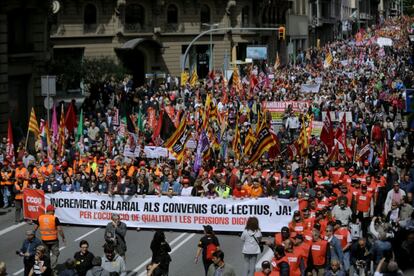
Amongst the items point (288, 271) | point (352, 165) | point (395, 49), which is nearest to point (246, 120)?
point (352, 165)

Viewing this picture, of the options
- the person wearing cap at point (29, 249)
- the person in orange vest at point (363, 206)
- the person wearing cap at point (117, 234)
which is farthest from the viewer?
the person in orange vest at point (363, 206)

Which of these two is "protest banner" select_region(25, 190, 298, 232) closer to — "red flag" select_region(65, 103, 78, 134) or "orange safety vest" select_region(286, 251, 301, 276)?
"orange safety vest" select_region(286, 251, 301, 276)

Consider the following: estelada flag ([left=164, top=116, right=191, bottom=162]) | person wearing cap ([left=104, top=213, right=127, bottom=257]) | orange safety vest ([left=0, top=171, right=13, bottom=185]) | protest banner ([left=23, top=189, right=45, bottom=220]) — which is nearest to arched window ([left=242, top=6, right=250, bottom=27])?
estelada flag ([left=164, top=116, right=191, bottom=162])

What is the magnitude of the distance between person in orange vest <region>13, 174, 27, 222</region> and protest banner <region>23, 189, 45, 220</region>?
0.31m

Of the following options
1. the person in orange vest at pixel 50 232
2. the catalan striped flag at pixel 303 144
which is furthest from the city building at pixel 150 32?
the person in orange vest at pixel 50 232

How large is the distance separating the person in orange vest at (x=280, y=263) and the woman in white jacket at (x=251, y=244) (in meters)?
1.53

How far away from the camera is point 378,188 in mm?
21406

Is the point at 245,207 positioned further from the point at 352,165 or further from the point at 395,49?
the point at 395,49

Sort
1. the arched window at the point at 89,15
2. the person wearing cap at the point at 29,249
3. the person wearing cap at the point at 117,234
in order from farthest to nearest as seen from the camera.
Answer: the arched window at the point at 89,15 → the person wearing cap at the point at 117,234 → the person wearing cap at the point at 29,249

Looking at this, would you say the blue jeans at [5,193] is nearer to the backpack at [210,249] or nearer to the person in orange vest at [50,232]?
the person in orange vest at [50,232]

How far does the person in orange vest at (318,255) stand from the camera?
53.8 ft

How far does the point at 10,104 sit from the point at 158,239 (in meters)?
22.9

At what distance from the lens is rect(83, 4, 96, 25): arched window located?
6375 cm

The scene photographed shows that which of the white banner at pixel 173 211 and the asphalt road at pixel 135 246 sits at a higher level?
the white banner at pixel 173 211
